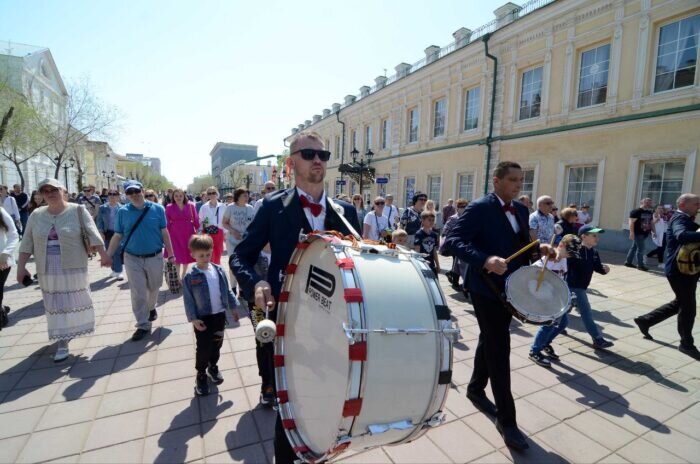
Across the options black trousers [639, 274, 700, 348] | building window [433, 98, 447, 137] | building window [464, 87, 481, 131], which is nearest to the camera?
black trousers [639, 274, 700, 348]

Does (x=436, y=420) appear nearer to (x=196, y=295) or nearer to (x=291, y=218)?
(x=291, y=218)

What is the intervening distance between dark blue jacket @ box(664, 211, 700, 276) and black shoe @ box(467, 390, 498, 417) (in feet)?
11.0

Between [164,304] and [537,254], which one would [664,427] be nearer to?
[537,254]

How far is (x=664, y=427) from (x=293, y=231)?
367cm

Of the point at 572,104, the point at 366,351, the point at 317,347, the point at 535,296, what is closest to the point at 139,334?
the point at 317,347

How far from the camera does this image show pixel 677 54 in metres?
11.2

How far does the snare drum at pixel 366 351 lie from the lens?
151 cm

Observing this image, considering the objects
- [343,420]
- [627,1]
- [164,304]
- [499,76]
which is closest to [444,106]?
[499,76]

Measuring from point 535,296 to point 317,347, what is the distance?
187cm

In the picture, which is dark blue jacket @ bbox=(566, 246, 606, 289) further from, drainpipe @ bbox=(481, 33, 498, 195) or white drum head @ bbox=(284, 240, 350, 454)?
drainpipe @ bbox=(481, 33, 498, 195)

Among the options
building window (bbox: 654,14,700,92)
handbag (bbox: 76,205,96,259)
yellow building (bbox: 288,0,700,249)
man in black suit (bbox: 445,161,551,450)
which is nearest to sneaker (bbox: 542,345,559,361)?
man in black suit (bbox: 445,161,551,450)

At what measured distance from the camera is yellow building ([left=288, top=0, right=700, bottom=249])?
11.3 meters

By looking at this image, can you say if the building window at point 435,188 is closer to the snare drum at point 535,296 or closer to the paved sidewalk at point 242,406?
the paved sidewalk at point 242,406

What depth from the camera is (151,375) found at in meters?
3.78
